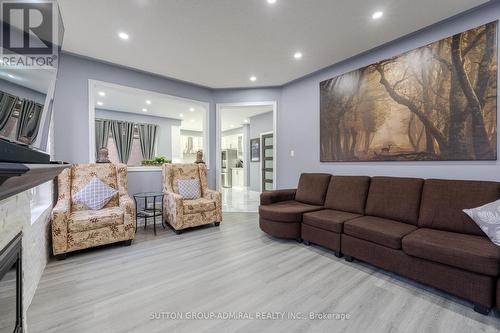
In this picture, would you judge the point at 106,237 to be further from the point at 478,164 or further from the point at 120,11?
the point at 478,164

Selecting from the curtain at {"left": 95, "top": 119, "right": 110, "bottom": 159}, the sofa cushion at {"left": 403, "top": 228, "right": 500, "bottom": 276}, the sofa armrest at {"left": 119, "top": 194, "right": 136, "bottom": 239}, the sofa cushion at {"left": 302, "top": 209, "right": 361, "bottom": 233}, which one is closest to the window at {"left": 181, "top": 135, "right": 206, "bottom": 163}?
the curtain at {"left": 95, "top": 119, "right": 110, "bottom": 159}

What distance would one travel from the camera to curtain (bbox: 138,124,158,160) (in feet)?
23.0

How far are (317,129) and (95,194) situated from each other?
11.9ft

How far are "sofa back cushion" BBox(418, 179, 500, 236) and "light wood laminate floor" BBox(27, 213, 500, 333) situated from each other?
26.0 inches

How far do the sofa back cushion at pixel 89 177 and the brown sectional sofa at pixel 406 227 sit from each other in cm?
231

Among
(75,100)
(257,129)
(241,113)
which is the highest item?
(241,113)

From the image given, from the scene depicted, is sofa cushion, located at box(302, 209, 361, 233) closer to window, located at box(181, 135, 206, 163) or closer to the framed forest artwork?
the framed forest artwork

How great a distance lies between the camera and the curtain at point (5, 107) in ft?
2.64

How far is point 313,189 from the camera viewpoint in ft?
11.3

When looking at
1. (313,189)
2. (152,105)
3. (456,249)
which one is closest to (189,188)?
(313,189)

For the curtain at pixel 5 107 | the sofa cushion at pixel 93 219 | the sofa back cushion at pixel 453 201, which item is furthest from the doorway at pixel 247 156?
the curtain at pixel 5 107

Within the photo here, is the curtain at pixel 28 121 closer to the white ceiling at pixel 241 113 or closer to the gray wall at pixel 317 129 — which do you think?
the gray wall at pixel 317 129

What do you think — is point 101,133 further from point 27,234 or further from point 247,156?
point 27,234

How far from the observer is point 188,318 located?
5.11 ft
